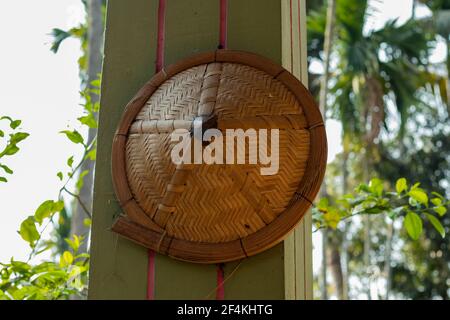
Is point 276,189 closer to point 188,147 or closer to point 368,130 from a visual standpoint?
point 188,147

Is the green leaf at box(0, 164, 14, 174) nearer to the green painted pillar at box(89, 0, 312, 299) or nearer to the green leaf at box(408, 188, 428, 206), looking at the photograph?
the green painted pillar at box(89, 0, 312, 299)

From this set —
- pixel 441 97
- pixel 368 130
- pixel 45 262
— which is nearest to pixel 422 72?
pixel 441 97

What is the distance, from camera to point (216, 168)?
1450 millimetres

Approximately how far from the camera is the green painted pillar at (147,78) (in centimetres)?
145

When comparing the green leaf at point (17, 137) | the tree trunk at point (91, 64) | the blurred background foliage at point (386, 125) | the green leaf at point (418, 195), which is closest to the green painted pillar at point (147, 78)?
the green leaf at point (17, 137)

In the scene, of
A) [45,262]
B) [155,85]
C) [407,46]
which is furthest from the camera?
[407,46]

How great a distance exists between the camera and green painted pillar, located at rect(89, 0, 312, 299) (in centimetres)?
145

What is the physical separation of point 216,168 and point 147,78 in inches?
13.6

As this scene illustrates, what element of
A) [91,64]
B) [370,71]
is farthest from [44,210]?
[370,71]

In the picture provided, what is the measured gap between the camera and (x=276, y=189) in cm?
146

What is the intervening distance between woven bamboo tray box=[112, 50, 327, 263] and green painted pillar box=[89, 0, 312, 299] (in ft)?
0.14

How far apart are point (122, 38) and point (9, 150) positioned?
1.96 feet

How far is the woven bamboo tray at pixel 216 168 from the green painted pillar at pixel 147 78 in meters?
0.04

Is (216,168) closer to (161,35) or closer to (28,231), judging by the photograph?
(161,35)
